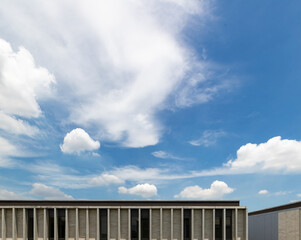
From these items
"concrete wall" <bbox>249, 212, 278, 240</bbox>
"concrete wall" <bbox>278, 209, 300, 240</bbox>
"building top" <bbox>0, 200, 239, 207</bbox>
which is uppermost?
"building top" <bbox>0, 200, 239, 207</bbox>

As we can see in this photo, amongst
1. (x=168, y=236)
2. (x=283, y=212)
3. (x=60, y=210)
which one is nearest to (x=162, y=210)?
(x=168, y=236)

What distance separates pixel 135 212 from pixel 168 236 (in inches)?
211

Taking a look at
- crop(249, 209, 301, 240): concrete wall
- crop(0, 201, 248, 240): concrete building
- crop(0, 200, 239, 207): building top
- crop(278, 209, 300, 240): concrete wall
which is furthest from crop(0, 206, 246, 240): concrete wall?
crop(249, 209, 301, 240): concrete wall

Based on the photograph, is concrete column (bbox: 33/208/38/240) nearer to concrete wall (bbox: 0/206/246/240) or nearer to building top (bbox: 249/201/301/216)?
concrete wall (bbox: 0/206/246/240)

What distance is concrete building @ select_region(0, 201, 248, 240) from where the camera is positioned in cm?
2825

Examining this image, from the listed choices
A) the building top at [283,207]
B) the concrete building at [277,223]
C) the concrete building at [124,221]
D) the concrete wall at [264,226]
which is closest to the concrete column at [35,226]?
the concrete building at [124,221]

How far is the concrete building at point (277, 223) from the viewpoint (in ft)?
91.7

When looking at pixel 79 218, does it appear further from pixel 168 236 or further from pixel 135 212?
pixel 168 236

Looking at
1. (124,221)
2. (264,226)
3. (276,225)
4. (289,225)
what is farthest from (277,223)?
(124,221)

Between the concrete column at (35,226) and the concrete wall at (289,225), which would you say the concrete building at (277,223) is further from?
the concrete column at (35,226)

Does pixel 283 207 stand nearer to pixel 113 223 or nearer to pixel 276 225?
pixel 276 225

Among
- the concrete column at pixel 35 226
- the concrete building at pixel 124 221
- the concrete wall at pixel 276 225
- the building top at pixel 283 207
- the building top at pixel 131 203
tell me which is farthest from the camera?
the building top at pixel 131 203

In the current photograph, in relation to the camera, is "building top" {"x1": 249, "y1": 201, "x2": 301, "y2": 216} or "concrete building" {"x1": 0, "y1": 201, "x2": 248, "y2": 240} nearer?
"concrete building" {"x1": 0, "y1": 201, "x2": 248, "y2": 240}

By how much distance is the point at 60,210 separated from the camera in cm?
2903
